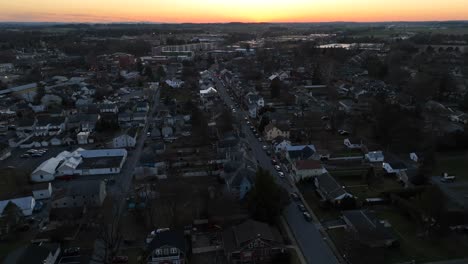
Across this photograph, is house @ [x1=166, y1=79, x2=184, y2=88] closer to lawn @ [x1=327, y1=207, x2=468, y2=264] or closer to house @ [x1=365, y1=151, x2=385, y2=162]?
house @ [x1=365, y1=151, x2=385, y2=162]

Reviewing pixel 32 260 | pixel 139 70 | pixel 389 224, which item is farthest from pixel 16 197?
pixel 139 70

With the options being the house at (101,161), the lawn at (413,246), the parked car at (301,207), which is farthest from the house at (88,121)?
the lawn at (413,246)

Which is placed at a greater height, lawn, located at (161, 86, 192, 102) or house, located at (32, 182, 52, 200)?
lawn, located at (161, 86, 192, 102)

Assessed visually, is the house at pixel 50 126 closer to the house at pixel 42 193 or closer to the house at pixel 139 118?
the house at pixel 139 118

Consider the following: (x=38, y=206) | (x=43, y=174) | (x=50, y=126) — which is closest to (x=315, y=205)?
(x=38, y=206)

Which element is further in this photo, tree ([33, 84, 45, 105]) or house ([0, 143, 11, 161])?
tree ([33, 84, 45, 105])

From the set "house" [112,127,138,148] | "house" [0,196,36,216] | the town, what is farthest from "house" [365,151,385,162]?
"house" [0,196,36,216]

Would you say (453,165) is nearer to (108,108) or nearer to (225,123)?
(225,123)
